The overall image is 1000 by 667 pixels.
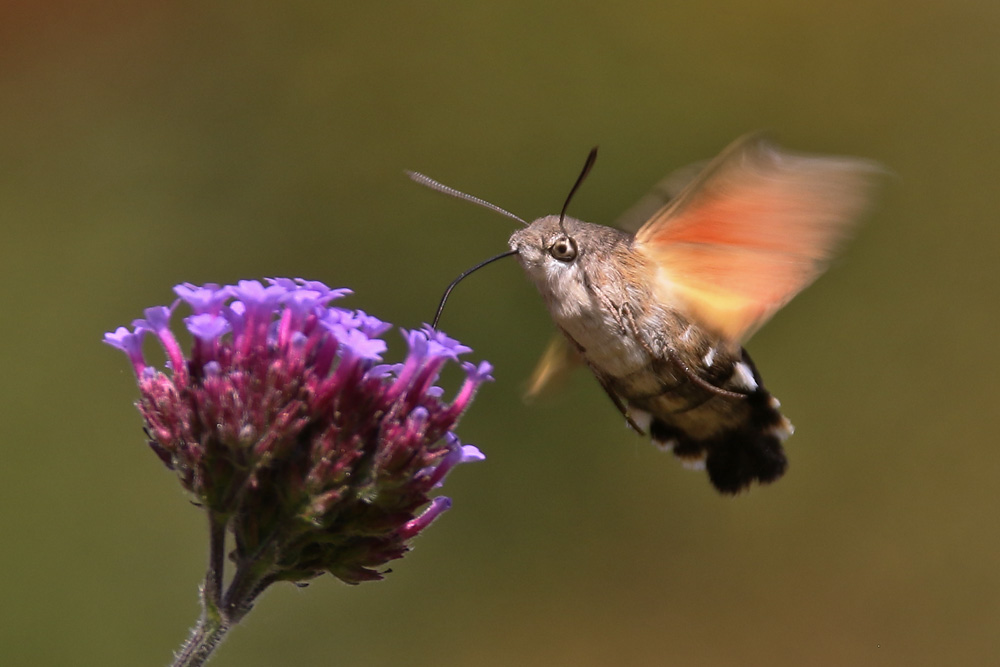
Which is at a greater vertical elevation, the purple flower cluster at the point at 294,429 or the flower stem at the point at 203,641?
the purple flower cluster at the point at 294,429

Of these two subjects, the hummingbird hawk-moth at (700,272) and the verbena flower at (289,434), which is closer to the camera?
the verbena flower at (289,434)

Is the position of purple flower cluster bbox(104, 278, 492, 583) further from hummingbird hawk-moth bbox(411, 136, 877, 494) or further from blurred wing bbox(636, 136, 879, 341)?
blurred wing bbox(636, 136, 879, 341)

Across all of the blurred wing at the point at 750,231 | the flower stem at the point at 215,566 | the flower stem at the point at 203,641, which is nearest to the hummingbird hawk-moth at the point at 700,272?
the blurred wing at the point at 750,231

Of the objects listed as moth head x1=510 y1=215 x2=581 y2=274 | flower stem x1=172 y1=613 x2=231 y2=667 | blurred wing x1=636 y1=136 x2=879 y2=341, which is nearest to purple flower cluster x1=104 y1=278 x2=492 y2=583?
flower stem x1=172 y1=613 x2=231 y2=667

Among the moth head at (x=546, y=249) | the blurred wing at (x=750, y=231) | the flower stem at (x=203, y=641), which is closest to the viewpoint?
the flower stem at (x=203, y=641)

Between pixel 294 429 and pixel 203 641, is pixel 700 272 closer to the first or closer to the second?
pixel 294 429

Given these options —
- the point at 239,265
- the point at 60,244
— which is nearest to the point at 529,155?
the point at 239,265

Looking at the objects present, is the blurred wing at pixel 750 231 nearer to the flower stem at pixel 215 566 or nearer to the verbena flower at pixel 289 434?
the verbena flower at pixel 289 434

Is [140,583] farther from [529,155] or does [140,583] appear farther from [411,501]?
[529,155]
